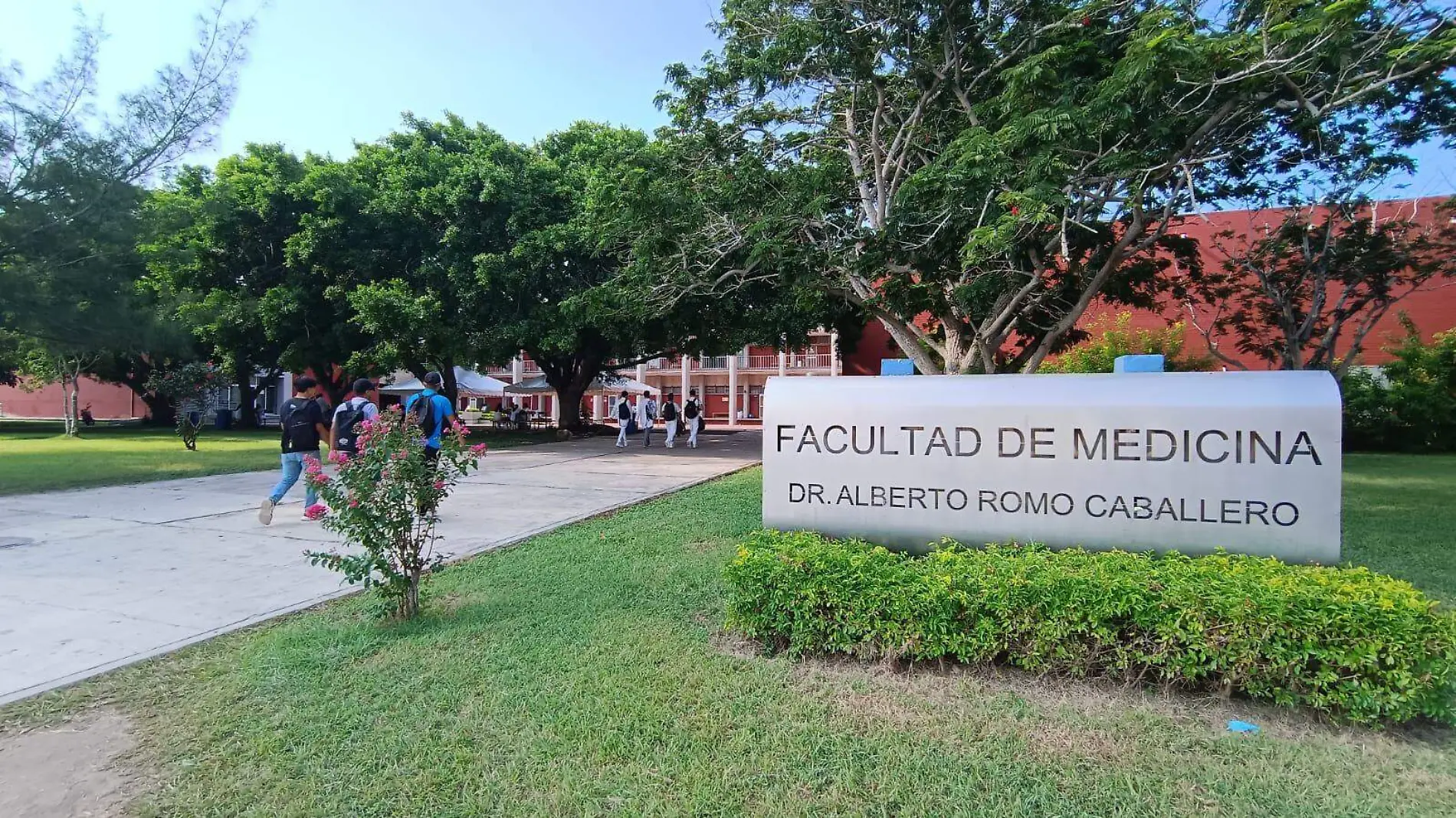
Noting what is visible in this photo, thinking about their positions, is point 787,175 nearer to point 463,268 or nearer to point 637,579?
point 637,579

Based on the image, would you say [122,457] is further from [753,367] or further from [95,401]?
[95,401]

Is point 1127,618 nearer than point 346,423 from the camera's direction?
Yes

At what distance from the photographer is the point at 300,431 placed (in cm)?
753

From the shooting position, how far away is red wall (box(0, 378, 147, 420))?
4103 centimetres

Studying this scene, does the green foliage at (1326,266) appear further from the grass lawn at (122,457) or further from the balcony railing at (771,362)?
the balcony railing at (771,362)

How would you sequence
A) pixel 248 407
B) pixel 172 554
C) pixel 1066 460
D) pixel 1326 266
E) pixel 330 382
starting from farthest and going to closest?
pixel 248 407 < pixel 330 382 < pixel 1326 266 < pixel 172 554 < pixel 1066 460

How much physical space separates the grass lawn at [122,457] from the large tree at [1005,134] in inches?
340

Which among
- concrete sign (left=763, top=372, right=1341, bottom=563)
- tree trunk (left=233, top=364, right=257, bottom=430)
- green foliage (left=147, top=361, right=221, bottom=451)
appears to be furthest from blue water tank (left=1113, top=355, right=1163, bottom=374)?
tree trunk (left=233, top=364, right=257, bottom=430)

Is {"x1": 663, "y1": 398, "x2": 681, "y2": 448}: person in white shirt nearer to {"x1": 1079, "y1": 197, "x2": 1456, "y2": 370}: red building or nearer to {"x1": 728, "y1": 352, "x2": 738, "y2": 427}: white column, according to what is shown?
{"x1": 1079, "y1": 197, "x2": 1456, "y2": 370}: red building

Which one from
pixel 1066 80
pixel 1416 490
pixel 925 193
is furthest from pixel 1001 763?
pixel 1416 490

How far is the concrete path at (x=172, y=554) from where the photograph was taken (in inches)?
161

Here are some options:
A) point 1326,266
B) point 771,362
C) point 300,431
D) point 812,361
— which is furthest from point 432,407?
point 771,362

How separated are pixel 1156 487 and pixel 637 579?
10.8 ft

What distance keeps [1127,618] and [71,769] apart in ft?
13.7
